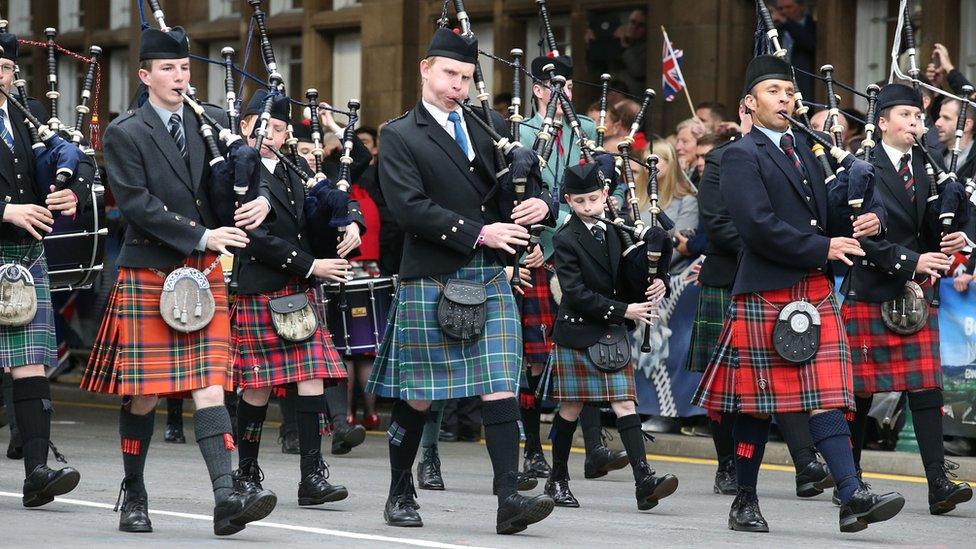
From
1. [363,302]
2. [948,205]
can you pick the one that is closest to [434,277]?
[948,205]

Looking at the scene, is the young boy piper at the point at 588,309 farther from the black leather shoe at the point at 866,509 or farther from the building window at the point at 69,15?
the building window at the point at 69,15

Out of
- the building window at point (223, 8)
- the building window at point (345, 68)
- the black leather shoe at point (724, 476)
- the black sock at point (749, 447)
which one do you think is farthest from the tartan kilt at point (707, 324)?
the building window at point (223, 8)

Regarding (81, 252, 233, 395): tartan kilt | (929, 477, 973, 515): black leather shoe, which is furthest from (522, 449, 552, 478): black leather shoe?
(81, 252, 233, 395): tartan kilt

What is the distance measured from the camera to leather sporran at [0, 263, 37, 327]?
796 centimetres

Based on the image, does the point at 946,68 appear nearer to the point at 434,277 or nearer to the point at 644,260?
the point at 644,260

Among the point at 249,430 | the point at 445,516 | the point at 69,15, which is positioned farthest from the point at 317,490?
the point at 69,15

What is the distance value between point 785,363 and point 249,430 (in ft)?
7.97

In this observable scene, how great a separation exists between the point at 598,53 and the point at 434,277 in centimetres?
866

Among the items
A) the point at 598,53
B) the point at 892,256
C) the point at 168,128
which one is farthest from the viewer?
the point at 598,53

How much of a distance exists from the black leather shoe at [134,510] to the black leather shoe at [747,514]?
229cm

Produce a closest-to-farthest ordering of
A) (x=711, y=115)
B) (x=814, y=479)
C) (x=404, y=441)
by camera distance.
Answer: (x=404, y=441), (x=814, y=479), (x=711, y=115)

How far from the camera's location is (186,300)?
23.2 ft

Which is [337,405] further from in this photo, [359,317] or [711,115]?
[711,115]

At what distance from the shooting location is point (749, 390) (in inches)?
296
